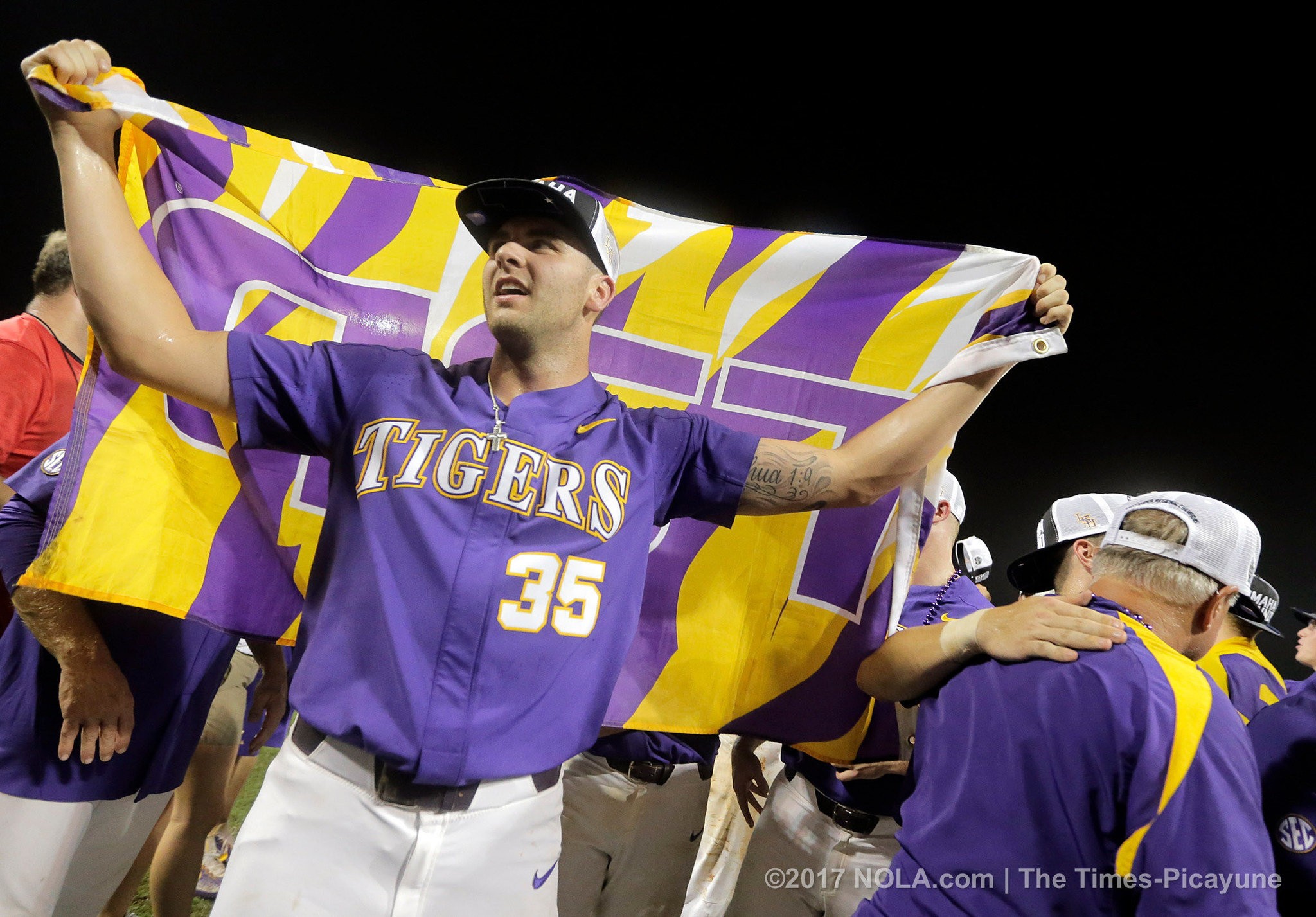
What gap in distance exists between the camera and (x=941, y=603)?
2607 mm

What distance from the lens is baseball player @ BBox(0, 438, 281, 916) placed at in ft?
6.72

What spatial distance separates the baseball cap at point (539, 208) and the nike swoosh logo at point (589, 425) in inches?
15.7

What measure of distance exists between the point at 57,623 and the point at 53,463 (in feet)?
1.59

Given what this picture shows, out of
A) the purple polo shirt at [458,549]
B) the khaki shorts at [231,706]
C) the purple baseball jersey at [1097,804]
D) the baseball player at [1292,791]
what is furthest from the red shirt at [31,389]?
the baseball player at [1292,791]

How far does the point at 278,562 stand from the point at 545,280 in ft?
3.68

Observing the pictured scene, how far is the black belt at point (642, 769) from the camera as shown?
2.73 m

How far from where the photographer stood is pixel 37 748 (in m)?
2.08

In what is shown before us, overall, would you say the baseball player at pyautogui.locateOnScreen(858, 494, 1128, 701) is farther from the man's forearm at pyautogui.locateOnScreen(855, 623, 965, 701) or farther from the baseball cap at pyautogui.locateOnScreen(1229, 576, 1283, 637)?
the baseball cap at pyautogui.locateOnScreen(1229, 576, 1283, 637)

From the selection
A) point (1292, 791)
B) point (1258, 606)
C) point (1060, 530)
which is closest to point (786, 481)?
point (1292, 791)

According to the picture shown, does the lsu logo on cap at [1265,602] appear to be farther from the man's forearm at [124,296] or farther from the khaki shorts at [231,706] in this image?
the khaki shorts at [231,706]


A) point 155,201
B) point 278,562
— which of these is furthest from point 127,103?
point 278,562

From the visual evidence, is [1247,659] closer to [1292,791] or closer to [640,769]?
[1292,791]

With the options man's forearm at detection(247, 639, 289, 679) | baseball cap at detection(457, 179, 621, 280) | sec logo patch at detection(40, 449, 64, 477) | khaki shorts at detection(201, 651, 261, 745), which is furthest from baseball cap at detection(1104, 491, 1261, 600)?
khaki shorts at detection(201, 651, 261, 745)

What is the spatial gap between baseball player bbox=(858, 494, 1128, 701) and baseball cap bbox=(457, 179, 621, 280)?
1.28m
